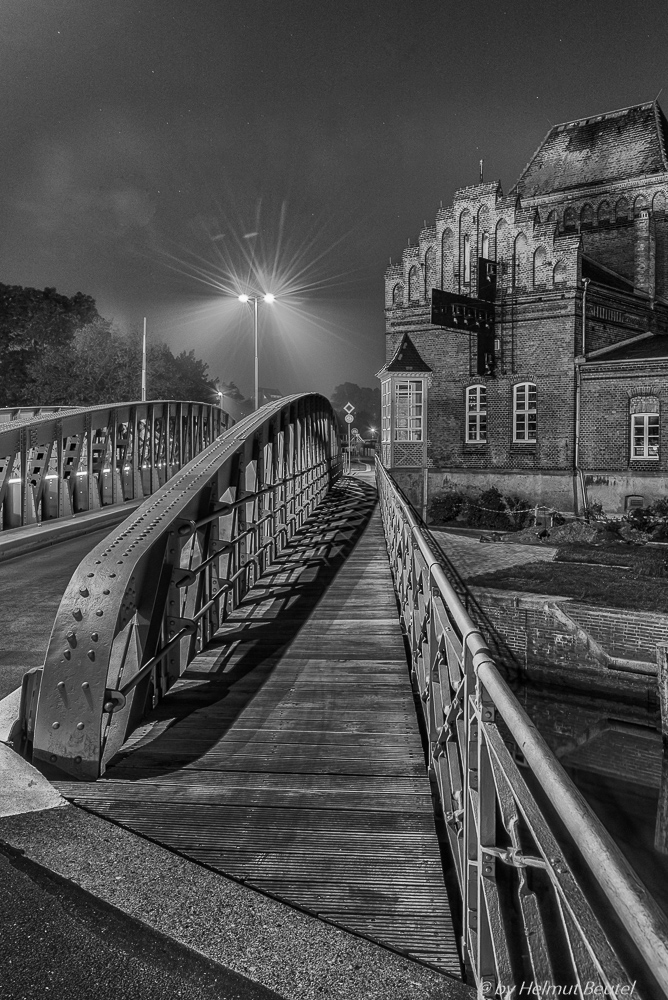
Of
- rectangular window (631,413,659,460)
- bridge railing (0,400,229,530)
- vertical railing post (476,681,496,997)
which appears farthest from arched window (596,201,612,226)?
vertical railing post (476,681,496,997)

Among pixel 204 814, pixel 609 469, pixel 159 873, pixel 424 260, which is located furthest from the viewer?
pixel 424 260

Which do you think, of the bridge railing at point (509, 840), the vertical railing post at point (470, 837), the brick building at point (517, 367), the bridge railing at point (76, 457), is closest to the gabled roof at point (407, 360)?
the brick building at point (517, 367)

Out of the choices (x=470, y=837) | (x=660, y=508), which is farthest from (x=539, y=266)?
(x=470, y=837)

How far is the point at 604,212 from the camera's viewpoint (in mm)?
31531

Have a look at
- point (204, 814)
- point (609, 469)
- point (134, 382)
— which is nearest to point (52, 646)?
point (204, 814)

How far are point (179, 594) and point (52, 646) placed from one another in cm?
130

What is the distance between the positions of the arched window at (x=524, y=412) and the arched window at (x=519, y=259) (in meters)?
3.60

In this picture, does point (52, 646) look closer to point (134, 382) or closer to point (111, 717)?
point (111, 717)

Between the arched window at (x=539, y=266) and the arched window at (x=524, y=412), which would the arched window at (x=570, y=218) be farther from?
the arched window at (x=524, y=412)

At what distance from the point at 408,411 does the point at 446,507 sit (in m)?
4.12

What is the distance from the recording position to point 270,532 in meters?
9.57

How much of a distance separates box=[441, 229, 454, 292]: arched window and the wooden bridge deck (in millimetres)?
22237

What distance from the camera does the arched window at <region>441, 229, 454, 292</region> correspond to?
26500 mm

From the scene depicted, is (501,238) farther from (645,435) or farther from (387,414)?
(645,435)
